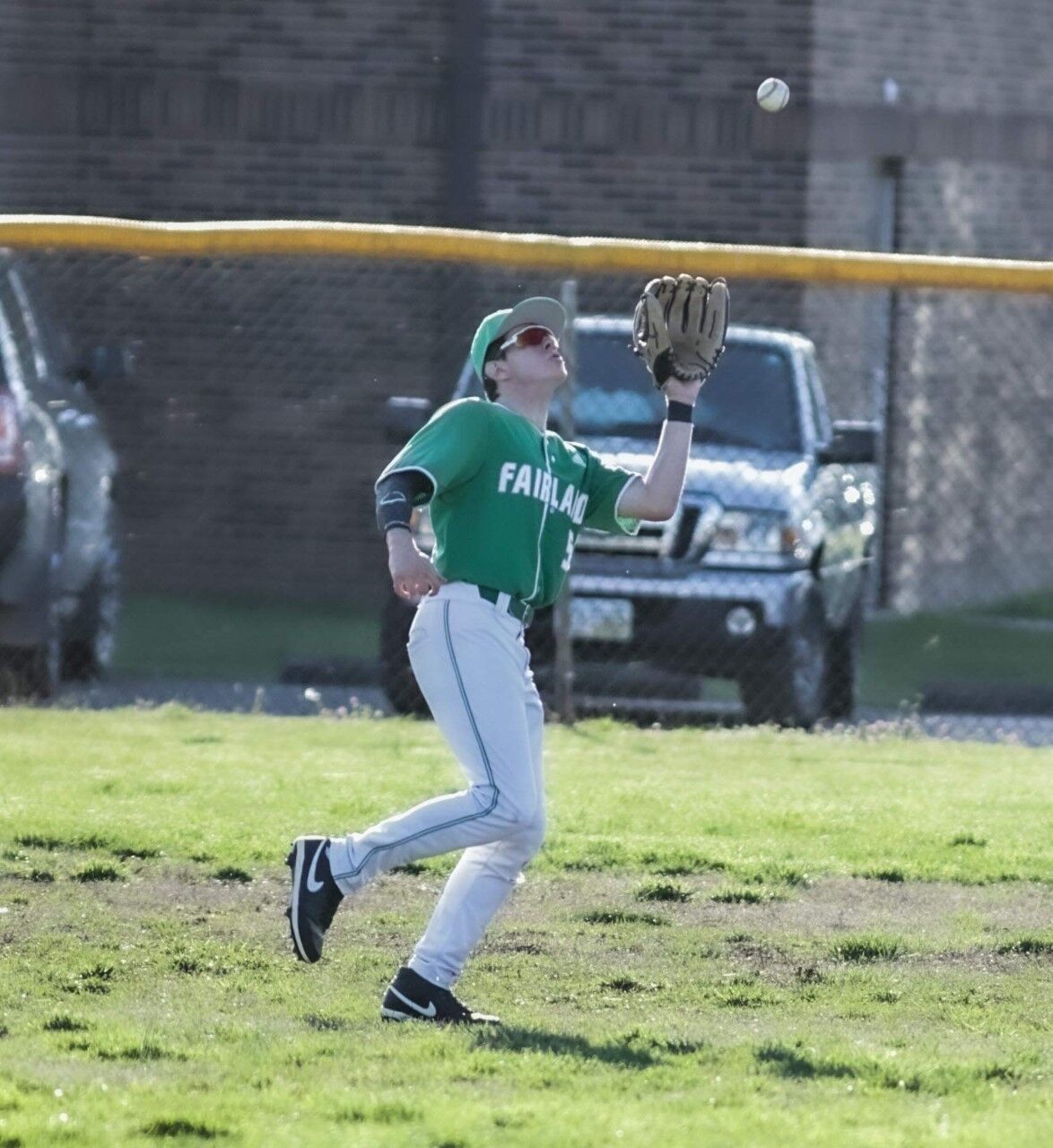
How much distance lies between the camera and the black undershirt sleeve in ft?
16.3

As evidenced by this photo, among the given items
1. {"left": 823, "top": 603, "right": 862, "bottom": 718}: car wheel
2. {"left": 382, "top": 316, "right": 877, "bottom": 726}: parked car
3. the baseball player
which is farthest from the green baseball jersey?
{"left": 823, "top": 603, "right": 862, "bottom": 718}: car wheel

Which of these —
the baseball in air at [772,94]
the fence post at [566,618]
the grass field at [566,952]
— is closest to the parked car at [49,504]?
the grass field at [566,952]

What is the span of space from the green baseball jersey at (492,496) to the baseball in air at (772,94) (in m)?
8.75

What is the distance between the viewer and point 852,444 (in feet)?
32.5

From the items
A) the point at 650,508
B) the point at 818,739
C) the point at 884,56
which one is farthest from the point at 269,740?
the point at 884,56

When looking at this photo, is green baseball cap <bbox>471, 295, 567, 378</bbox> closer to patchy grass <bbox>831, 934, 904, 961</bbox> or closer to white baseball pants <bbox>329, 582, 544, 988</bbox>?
white baseball pants <bbox>329, 582, 544, 988</bbox>

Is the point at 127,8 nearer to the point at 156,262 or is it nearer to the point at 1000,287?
the point at 156,262

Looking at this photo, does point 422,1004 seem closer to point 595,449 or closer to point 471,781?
point 471,781

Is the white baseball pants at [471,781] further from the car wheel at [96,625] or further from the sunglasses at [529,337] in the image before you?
the car wheel at [96,625]

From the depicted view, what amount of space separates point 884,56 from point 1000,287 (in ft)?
20.4

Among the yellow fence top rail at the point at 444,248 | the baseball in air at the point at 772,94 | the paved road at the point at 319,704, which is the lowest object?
the paved road at the point at 319,704

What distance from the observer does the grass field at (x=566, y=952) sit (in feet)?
13.9

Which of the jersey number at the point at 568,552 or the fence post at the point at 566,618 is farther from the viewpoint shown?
the fence post at the point at 566,618

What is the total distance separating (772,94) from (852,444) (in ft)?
14.5
